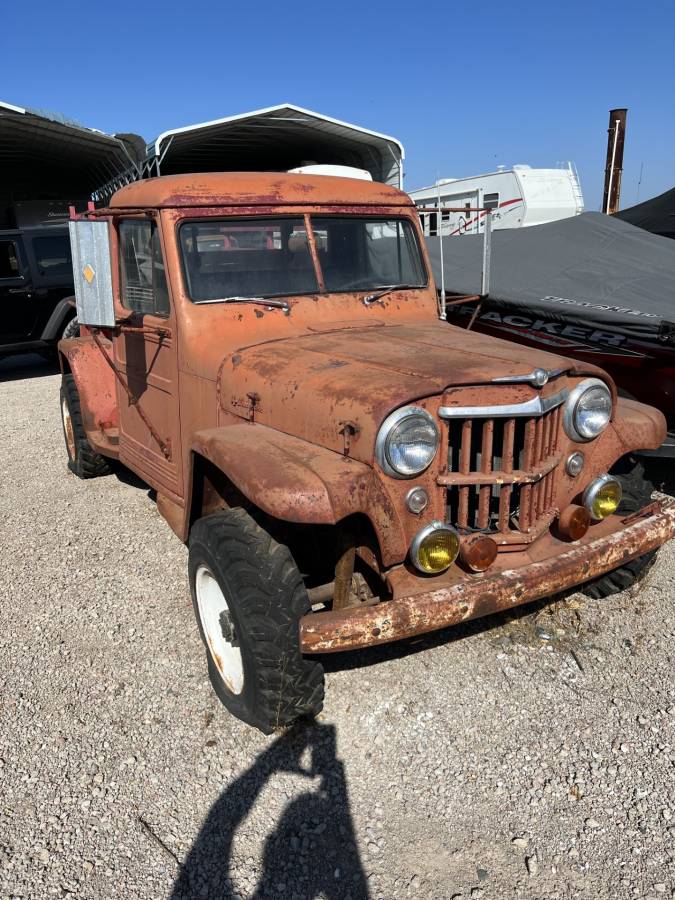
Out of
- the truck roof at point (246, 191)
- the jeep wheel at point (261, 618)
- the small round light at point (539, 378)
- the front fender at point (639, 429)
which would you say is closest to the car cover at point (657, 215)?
the truck roof at point (246, 191)

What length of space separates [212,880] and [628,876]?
4.25 ft

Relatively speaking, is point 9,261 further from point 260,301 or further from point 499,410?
point 499,410

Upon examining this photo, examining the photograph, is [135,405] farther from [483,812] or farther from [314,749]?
[483,812]

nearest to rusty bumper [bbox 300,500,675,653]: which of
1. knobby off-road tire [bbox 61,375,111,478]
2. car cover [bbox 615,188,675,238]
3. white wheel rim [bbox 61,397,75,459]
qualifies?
knobby off-road tire [bbox 61,375,111,478]

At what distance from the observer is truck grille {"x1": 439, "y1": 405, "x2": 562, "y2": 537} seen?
2650mm

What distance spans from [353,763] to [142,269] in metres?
2.70

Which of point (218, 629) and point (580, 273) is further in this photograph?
point (580, 273)

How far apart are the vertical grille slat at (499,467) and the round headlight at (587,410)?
0.06m

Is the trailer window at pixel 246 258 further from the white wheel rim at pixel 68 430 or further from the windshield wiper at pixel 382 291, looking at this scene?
the white wheel rim at pixel 68 430

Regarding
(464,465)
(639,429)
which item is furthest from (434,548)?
(639,429)

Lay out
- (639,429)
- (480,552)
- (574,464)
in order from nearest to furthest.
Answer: (480,552) < (574,464) < (639,429)

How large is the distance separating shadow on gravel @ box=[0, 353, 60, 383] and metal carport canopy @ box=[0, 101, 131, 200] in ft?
12.8

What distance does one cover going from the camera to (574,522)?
282 centimetres

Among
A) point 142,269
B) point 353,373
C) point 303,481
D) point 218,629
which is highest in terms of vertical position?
point 142,269
